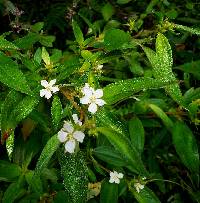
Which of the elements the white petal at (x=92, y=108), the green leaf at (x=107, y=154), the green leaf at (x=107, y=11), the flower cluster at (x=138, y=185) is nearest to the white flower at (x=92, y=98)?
the white petal at (x=92, y=108)

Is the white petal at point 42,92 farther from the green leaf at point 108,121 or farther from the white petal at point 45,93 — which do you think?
the green leaf at point 108,121

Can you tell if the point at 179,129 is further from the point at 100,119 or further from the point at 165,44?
the point at 100,119

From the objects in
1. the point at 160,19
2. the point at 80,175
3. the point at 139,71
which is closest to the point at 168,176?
the point at 139,71

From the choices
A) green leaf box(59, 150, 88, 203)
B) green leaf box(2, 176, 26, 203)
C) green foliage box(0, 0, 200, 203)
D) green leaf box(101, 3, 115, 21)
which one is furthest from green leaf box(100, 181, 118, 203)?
green leaf box(101, 3, 115, 21)

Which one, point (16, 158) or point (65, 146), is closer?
point (65, 146)

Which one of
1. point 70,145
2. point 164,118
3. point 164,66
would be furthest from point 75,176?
point 164,118

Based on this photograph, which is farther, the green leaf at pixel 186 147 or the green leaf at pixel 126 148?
the green leaf at pixel 186 147
